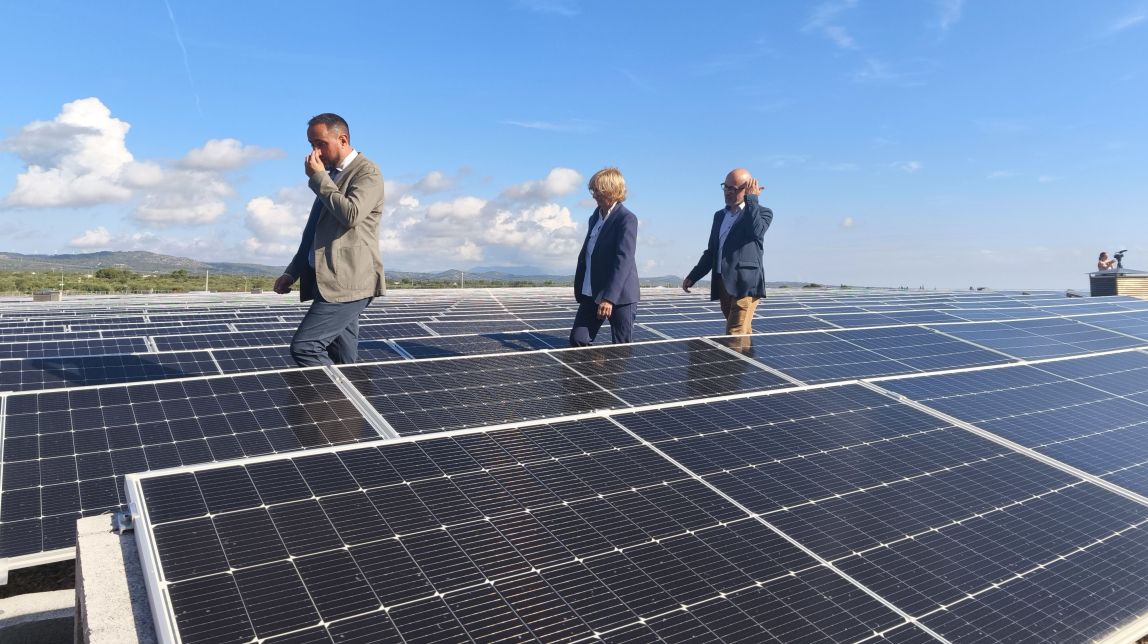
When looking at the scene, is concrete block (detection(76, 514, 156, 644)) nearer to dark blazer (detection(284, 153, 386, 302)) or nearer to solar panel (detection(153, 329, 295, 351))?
dark blazer (detection(284, 153, 386, 302))

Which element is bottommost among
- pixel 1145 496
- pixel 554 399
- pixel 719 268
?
pixel 1145 496

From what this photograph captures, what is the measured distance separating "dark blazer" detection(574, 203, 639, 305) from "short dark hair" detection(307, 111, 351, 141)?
3142mm

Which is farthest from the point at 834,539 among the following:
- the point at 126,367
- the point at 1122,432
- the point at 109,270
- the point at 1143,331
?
the point at 109,270

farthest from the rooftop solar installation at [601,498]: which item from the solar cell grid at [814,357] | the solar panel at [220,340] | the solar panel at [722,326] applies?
the solar panel at [220,340]

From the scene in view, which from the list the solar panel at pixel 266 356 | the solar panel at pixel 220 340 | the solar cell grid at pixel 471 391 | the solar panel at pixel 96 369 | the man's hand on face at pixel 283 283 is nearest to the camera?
the solar cell grid at pixel 471 391

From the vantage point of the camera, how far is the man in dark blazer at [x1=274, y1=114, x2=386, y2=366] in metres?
6.70

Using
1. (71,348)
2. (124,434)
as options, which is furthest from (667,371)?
(71,348)

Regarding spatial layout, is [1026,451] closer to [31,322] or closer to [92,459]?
[92,459]

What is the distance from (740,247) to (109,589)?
829 centimetres

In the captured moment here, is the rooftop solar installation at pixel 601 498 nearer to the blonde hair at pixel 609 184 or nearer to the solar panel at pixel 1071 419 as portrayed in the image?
the solar panel at pixel 1071 419

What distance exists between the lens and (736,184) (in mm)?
9992

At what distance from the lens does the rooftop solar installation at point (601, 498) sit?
126 inches

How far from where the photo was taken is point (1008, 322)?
1453 cm

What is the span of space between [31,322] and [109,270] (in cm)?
8045
